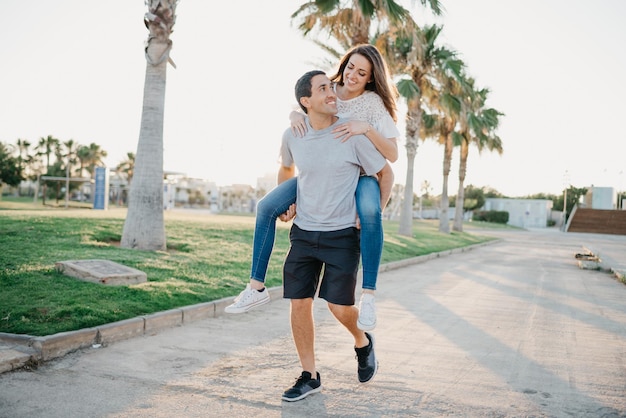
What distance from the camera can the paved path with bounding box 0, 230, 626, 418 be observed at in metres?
3.67

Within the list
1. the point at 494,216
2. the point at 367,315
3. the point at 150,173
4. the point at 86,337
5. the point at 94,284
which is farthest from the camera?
the point at 494,216

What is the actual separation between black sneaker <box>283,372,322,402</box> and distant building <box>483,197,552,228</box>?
72.8 metres

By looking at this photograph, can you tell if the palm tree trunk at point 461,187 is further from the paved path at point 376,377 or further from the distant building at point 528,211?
the distant building at point 528,211

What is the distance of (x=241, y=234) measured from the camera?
49.5 ft

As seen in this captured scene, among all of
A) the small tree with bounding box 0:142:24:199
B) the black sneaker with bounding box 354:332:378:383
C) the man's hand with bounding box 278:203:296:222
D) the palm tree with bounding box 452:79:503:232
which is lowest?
the black sneaker with bounding box 354:332:378:383

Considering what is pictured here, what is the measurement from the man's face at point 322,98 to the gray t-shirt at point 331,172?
0.15 metres

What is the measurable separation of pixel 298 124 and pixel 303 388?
1784 mm

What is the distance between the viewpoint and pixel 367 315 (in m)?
3.55

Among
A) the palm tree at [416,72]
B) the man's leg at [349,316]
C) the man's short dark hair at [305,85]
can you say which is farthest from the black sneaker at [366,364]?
the palm tree at [416,72]

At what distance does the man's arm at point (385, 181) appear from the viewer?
3.78 meters

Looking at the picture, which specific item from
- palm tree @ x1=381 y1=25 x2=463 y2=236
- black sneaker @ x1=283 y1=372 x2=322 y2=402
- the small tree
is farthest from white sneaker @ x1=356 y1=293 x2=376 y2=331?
the small tree

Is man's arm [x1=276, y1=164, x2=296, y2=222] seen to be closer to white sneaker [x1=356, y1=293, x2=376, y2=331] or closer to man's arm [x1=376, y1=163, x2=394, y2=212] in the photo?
man's arm [x1=376, y1=163, x2=394, y2=212]

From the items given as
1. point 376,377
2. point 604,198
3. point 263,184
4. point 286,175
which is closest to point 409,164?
point 376,377

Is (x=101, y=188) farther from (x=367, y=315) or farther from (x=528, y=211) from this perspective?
(x=528, y=211)
